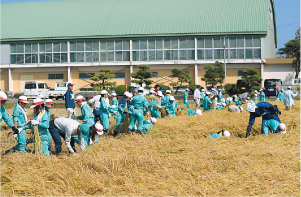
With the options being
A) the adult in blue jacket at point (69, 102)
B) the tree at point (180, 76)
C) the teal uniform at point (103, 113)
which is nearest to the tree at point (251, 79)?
the tree at point (180, 76)

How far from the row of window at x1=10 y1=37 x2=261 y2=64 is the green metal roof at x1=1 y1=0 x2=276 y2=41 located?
0.83m

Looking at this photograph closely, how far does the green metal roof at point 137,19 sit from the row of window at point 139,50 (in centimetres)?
83

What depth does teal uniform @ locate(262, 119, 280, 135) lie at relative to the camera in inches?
352

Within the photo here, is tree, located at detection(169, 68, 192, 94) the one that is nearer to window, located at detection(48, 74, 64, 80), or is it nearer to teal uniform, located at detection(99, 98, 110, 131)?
window, located at detection(48, 74, 64, 80)

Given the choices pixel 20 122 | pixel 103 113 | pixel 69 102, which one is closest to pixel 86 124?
pixel 20 122

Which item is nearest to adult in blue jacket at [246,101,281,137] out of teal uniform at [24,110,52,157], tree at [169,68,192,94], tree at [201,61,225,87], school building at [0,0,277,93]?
teal uniform at [24,110,52,157]

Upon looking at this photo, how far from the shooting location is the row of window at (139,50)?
37188 mm

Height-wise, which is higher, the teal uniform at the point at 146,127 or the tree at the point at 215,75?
the tree at the point at 215,75

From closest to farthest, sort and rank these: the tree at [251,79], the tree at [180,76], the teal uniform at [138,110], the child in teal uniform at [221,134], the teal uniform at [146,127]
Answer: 1. the child in teal uniform at [221,134]
2. the teal uniform at [146,127]
3. the teal uniform at [138,110]
4. the tree at [251,79]
5. the tree at [180,76]

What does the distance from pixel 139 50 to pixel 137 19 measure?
355cm

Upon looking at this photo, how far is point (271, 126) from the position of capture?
8961 mm

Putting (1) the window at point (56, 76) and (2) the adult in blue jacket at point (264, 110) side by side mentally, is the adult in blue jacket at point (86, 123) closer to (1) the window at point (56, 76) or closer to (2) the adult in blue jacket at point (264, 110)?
(2) the adult in blue jacket at point (264, 110)

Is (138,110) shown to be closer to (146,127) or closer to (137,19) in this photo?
(146,127)

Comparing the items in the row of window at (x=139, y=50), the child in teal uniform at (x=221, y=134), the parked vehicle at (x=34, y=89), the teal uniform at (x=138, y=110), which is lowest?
the child in teal uniform at (x=221, y=134)
